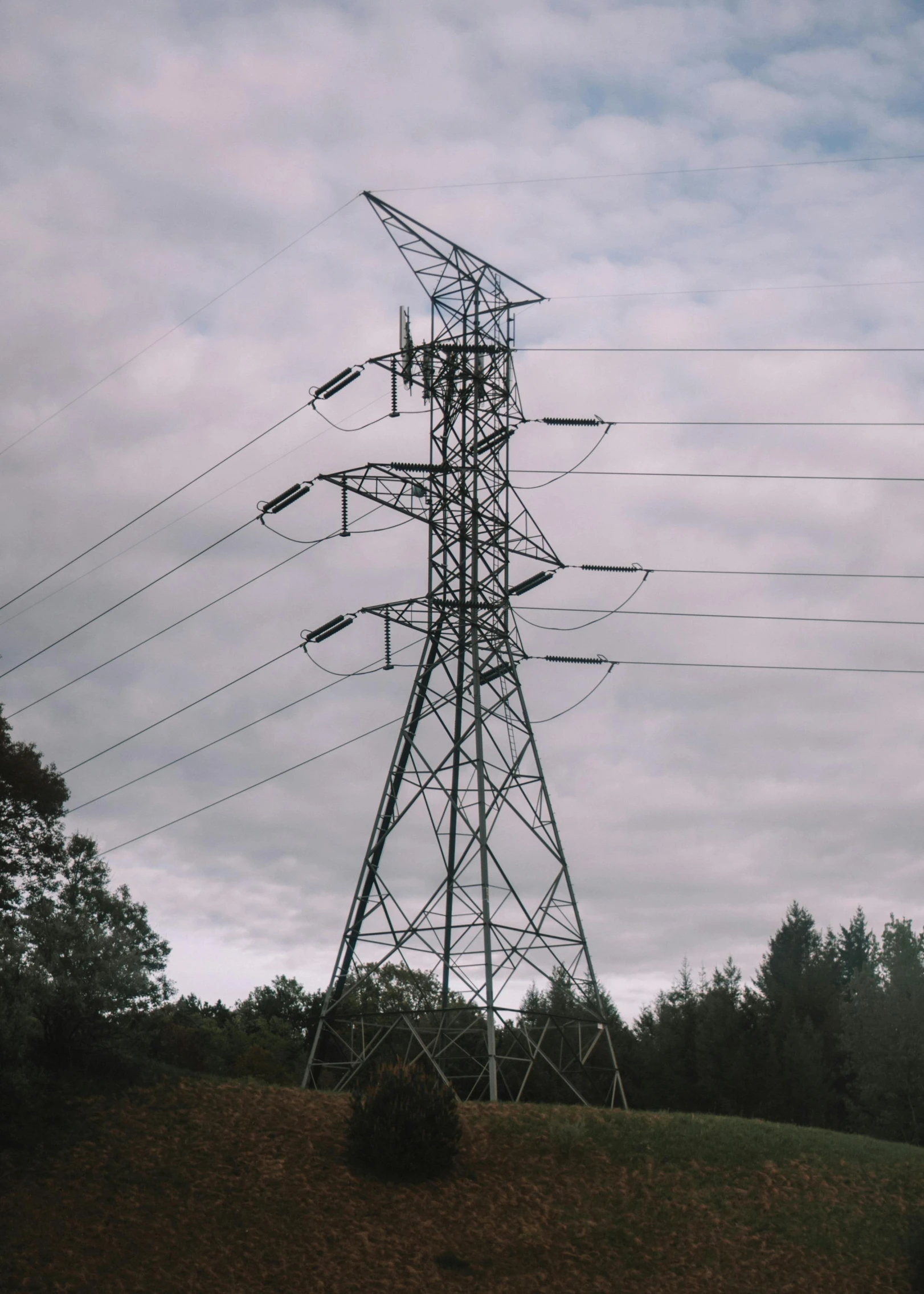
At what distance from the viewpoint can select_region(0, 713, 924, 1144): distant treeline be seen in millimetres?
22625

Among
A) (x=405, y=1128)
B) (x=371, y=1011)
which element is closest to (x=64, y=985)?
(x=405, y=1128)

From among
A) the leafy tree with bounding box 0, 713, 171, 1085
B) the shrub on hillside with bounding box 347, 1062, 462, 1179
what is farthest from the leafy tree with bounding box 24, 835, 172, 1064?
the shrub on hillside with bounding box 347, 1062, 462, 1179

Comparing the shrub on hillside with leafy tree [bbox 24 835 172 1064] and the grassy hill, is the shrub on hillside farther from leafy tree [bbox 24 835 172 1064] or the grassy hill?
leafy tree [bbox 24 835 172 1064]

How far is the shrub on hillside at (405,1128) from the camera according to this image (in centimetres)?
1936

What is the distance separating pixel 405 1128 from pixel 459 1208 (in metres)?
1.58

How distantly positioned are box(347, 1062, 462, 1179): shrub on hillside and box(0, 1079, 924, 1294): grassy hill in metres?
0.44

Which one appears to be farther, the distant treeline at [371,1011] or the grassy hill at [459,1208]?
the distant treeline at [371,1011]

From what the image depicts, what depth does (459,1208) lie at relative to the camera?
18500 mm

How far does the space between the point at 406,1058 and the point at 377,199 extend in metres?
18.9

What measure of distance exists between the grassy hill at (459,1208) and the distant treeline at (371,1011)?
1.99 metres

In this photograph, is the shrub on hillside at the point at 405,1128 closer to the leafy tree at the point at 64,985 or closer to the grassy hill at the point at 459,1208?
the grassy hill at the point at 459,1208

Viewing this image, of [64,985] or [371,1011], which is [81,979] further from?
[371,1011]

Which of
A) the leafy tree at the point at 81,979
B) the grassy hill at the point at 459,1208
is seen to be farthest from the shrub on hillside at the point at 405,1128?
the leafy tree at the point at 81,979

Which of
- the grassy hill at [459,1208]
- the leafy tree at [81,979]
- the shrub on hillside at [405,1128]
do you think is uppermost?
the leafy tree at [81,979]
